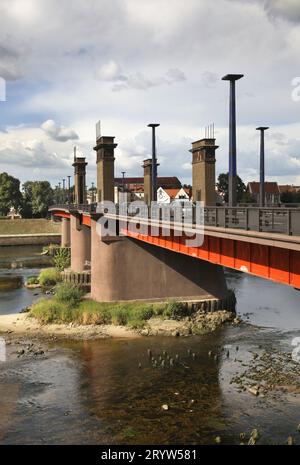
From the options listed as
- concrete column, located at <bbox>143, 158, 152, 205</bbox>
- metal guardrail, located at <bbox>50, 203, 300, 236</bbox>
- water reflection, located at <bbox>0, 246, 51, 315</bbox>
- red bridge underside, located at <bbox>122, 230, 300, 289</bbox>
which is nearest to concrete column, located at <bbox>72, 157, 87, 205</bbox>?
water reflection, located at <bbox>0, 246, 51, 315</bbox>

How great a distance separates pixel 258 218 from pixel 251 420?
7.57 metres

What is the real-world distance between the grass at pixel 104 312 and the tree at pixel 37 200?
100.0 m

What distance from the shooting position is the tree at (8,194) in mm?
129500

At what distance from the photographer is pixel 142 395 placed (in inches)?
831

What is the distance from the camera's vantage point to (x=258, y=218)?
659 inches

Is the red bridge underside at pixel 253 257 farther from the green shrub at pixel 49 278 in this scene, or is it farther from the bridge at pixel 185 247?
the green shrub at pixel 49 278

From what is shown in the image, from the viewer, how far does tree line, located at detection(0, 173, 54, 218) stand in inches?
5118

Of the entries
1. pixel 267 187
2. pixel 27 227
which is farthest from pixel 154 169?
pixel 27 227

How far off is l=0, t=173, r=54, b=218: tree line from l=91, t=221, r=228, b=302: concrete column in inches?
3901

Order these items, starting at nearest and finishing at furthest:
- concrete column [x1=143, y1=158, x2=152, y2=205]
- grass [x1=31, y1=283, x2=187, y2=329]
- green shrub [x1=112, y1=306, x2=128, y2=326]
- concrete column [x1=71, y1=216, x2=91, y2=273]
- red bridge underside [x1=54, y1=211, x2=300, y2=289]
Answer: red bridge underside [x1=54, y1=211, x2=300, y2=289] → green shrub [x1=112, y1=306, x2=128, y2=326] → grass [x1=31, y1=283, x2=187, y2=329] → concrete column [x1=143, y1=158, x2=152, y2=205] → concrete column [x1=71, y1=216, x2=91, y2=273]

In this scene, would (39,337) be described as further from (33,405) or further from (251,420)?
(251,420)

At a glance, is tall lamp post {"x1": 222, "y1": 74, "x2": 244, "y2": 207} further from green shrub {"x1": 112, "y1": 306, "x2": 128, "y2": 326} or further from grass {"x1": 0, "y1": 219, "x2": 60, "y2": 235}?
grass {"x1": 0, "y1": 219, "x2": 60, "y2": 235}

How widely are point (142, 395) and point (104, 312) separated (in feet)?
39.3

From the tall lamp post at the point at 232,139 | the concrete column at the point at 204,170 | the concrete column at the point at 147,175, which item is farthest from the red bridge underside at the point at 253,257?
the concrete column at the point at 147,175
